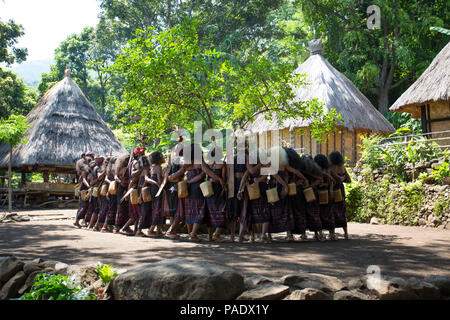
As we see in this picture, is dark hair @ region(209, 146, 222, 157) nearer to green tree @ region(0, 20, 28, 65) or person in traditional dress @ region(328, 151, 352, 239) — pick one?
person in traditional dress @ region(328, 151, 352, 239)

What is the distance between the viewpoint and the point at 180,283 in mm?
3398

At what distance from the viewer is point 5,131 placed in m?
12.5

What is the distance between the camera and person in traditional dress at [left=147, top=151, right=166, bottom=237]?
8117 mm

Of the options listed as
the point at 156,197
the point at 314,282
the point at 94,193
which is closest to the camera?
the point at 314,282

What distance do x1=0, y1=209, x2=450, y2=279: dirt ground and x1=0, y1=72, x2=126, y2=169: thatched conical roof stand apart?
36.4 feet

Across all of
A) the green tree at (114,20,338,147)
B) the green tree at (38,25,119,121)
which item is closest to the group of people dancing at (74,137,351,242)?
the green tree at (114,20,338,147)

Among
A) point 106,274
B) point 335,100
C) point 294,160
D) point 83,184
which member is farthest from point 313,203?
point 335,100

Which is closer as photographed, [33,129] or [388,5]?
[33,129]

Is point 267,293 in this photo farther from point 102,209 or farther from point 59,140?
point 59,140

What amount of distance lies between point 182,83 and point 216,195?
3293 mm

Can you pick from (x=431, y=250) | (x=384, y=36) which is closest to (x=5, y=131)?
(x=431, y=250)

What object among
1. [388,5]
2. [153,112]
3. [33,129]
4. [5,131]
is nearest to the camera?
[153,112]

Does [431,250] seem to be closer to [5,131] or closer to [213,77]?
[213,77]

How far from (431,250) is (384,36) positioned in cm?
1743
